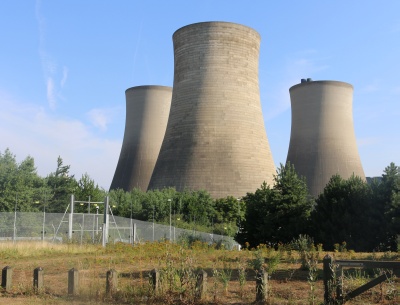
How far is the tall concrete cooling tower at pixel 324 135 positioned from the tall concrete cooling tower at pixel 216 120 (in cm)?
423

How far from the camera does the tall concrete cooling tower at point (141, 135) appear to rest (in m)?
32.7

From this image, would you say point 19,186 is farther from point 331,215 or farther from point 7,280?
point 7,280

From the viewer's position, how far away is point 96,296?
16.9 ft

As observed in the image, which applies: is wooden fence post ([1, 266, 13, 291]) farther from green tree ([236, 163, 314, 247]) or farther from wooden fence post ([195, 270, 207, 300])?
green tree ([236, 163, 314, 247])

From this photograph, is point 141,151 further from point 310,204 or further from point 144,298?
point 144,298

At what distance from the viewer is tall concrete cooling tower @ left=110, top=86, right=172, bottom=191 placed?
107ft

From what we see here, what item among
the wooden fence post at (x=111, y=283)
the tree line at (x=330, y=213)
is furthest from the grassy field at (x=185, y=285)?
the tree line at (x=330, y=213)

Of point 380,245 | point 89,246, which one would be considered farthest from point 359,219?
point 89,246

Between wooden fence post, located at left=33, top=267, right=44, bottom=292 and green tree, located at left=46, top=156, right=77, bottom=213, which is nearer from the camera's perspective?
wooden fence post, located at left=33, top=267, right=44, bottom=292

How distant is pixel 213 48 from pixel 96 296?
21.2 metres

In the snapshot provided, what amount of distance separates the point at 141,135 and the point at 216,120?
31.7ft

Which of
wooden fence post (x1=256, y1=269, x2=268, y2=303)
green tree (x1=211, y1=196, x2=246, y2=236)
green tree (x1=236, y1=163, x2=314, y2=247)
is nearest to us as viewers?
wooden fence post (x1=256, y1=269, x2=268, y2=303)

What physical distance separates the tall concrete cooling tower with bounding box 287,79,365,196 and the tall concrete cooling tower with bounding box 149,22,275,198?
4.23 m

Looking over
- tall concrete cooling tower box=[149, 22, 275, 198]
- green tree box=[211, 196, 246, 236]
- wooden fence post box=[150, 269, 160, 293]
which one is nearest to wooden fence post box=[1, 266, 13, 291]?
wooden fence post box=[150, 269, 160, 293]
